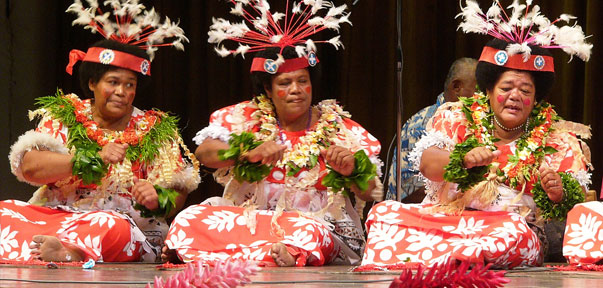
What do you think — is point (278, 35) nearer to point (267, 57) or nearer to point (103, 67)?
point (267, 57)

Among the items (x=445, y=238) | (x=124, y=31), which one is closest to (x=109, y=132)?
(x=124, y=31)

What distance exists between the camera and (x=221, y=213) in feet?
12.5

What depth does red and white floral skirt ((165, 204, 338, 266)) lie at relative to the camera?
365 cm

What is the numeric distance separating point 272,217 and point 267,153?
30 cm

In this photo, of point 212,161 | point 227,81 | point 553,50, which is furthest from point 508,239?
point 227,81

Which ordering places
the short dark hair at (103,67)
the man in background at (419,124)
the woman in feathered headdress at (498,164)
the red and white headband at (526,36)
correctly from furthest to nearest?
the man in background at (419,124) < the short dark hair at (103,67) < the red and white headband at (526,36) < the woman in feathered headdress at (498,164)

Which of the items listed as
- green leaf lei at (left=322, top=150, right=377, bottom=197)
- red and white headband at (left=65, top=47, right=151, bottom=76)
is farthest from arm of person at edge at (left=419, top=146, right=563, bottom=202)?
red and white headband at (left=65, top=47, right=151, bottom=76)

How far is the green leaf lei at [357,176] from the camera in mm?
3686

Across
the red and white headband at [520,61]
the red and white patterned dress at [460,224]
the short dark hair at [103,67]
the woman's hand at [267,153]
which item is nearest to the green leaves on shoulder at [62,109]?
the short dark hair at [103,67]

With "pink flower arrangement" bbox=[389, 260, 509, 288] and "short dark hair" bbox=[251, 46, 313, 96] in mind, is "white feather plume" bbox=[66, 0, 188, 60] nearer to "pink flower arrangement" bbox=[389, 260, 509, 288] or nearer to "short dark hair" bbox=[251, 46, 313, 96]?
"short dark hair" bbox=[251, 46, 313, 96]

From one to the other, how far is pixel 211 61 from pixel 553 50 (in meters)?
2.08

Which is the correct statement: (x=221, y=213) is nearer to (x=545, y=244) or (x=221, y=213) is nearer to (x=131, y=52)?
(x=131, y=52)

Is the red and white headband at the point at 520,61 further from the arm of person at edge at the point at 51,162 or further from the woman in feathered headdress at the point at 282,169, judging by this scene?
the arm of person at edge at the point at 51,162

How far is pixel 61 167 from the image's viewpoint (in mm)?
3906
